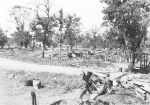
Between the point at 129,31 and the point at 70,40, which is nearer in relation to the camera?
the point at 129,31

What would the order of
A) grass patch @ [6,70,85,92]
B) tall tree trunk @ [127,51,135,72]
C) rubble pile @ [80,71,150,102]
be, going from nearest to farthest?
rubble pile @ [80,71,150,102] → grass patch @ [6,70,85,92] → tall tree trunk @ [127,51,135,72]

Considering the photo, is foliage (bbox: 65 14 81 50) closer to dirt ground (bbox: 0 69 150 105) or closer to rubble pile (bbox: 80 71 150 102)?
dirt ground (bbox: 0 69 150 105)

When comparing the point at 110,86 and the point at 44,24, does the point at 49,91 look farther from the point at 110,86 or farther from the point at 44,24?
the point at 44,24

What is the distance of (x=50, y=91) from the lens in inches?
539

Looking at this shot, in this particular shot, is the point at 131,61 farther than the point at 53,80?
Yes

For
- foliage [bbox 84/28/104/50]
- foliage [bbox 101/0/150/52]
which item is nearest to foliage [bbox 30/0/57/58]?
foliage [bbox 101/0/150/52]

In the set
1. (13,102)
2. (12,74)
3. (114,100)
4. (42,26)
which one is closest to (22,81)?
(12,74)

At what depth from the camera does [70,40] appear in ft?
192

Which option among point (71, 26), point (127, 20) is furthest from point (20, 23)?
point (127, 20)

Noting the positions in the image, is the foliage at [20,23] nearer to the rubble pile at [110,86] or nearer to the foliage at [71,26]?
the foliage at [71,26]

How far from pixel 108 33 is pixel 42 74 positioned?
10.1m

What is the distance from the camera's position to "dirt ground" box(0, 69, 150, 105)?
35.1 ft

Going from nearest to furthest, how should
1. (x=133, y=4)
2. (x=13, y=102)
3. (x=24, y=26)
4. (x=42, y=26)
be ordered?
(x=13, y=102), (x=133, y=4), (x=42, y=26), (x=24, y=26)

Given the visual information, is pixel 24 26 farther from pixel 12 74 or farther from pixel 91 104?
pixel 91 104
